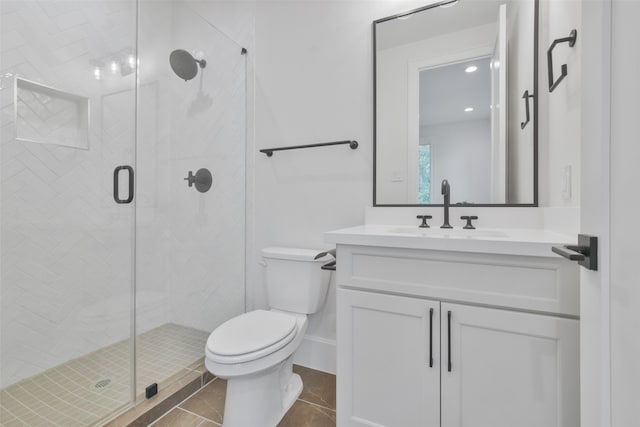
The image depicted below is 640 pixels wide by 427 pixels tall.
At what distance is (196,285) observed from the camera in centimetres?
205

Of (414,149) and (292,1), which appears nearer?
(414,149)

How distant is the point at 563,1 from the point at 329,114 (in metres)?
1.09

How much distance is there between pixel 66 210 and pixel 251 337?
4.65 ft

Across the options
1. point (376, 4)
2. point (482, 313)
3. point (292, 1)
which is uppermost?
point (292, 1)

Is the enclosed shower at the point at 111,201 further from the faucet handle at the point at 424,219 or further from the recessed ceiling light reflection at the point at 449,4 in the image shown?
the recessed ceiling light reflection at the point at 449,4

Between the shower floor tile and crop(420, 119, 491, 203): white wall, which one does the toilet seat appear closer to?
the shower floor tile

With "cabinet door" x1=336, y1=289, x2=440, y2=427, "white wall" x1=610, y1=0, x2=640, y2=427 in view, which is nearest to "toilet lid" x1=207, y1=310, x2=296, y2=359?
"cabinet door" x1=336, y1=289, x2=440, y2=427

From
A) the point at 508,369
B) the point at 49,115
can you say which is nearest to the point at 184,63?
the point at 49,115

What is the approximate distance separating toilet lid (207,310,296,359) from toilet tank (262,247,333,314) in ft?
0.46

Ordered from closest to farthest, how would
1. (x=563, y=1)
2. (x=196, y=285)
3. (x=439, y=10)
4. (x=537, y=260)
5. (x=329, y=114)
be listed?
(x=537, y=260) < (x=563, y=1) < (x=439, y=10) < (x=329, y=114) < (x=196, y=285)

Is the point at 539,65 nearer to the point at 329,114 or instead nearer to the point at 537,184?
the point at 537,184

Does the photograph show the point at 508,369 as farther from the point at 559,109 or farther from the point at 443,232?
the point at 559,109

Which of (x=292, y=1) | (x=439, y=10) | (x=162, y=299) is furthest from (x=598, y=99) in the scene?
(x=162, y=299)

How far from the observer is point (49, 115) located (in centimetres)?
168
